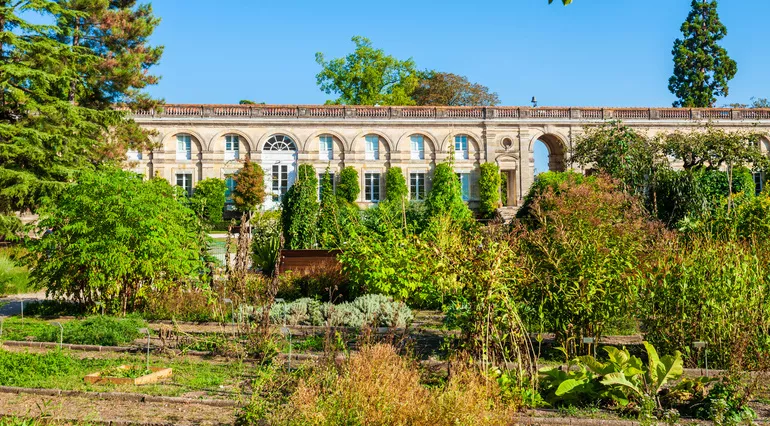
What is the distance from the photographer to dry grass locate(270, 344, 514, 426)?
4.18 meters

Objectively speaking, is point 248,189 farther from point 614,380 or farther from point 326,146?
point 614,380

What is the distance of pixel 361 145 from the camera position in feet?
117

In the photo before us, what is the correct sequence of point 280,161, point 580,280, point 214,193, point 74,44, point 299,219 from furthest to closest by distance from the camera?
point 280,161 < point 214,193 < point 74,44 < point 299,219 < point 580,280

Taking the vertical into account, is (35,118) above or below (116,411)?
above

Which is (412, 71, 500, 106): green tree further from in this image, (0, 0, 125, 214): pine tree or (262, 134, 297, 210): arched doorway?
(0, 0, 125, 214): pine tree

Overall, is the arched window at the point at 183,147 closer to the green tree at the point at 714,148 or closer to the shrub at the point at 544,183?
the shrub at the point at 544,183

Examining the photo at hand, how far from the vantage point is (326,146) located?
35.5 meters

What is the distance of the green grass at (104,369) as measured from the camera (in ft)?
19.7

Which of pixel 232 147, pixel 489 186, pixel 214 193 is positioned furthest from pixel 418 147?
pixel 214 193

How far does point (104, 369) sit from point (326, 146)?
96.3 ft

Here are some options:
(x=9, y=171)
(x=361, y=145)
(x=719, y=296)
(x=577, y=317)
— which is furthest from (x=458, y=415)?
(x=361, y=145)

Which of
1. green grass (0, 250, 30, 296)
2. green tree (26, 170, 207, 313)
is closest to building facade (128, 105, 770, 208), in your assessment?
green grass (0, 250, 30, 296)

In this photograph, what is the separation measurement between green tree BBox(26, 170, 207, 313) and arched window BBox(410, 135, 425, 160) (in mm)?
25287

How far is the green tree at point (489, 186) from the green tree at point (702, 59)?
53.0 feet
